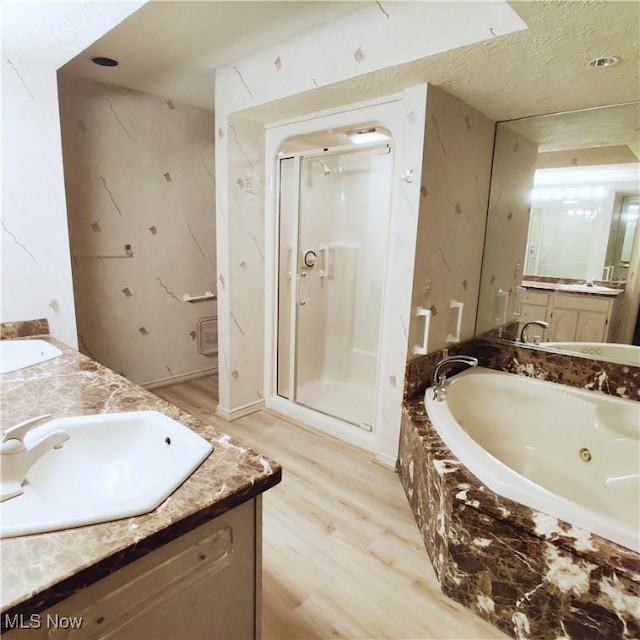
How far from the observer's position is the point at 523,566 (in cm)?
141

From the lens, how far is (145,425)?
122cm

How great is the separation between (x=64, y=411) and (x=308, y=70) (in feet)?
6.40

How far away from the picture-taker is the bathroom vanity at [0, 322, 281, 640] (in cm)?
70

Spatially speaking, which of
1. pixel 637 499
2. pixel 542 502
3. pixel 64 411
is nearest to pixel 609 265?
pixel 637 499

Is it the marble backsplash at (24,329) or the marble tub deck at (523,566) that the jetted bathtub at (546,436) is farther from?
the marble backsplash at (24,329)

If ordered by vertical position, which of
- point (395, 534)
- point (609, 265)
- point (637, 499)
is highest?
point (609, 265)

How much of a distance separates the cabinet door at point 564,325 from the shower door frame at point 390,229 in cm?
103

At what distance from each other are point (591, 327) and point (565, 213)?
2.34ft

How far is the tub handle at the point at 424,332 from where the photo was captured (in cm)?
234

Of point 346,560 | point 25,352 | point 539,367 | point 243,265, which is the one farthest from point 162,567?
point 539,367

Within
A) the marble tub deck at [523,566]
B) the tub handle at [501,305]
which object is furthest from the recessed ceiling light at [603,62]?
the marble tub deck at [523,566]

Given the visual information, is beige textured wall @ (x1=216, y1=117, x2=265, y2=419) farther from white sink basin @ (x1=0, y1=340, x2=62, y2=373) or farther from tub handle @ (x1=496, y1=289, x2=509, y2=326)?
tub handle @ (x1=496, y1=289, x2=509, y2=326)

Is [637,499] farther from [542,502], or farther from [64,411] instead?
[64,411]

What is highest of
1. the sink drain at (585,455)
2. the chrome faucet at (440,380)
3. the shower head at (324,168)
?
the shower head at (324,168)
